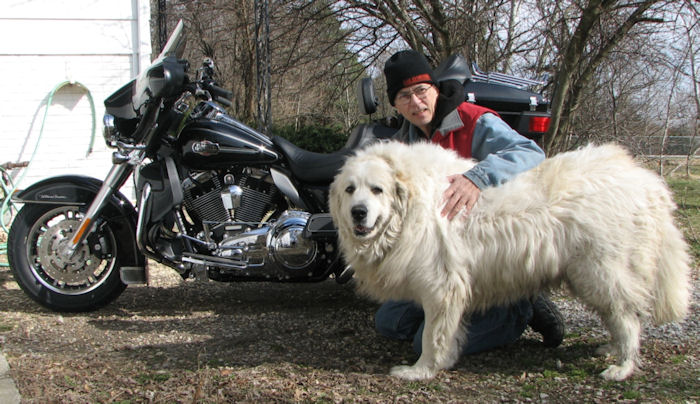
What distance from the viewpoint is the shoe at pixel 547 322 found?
10.7ft

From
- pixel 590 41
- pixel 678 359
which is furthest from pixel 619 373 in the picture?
pixel 590 41

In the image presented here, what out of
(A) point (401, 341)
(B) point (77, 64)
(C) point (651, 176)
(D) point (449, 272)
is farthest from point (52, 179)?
(B) point (77, 64)

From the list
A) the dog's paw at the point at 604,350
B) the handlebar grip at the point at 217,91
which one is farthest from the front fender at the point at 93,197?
the dog's paw at the point at 604,350

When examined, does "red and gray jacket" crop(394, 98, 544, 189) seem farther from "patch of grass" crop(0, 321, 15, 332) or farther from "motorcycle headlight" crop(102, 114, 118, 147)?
"patch of grass" crop(0, 321, 15, 332)

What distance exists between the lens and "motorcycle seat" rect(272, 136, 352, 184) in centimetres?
391

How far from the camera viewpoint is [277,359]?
10.5 feet

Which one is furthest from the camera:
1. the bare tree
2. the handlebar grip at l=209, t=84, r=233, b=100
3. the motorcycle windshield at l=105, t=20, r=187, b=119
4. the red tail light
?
the bare tree

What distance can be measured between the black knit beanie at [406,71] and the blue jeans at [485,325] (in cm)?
129

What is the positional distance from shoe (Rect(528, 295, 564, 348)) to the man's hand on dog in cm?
87

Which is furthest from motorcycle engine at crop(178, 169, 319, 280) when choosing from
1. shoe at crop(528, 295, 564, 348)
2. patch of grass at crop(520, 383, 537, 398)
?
patch of grass at crop(520, 383, 537, 398)

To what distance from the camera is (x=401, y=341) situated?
354 centimetres

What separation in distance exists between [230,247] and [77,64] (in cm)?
539

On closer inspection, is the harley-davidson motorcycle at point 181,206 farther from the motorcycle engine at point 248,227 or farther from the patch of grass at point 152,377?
the patch of grass at point 152,377

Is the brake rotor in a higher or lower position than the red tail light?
lower
